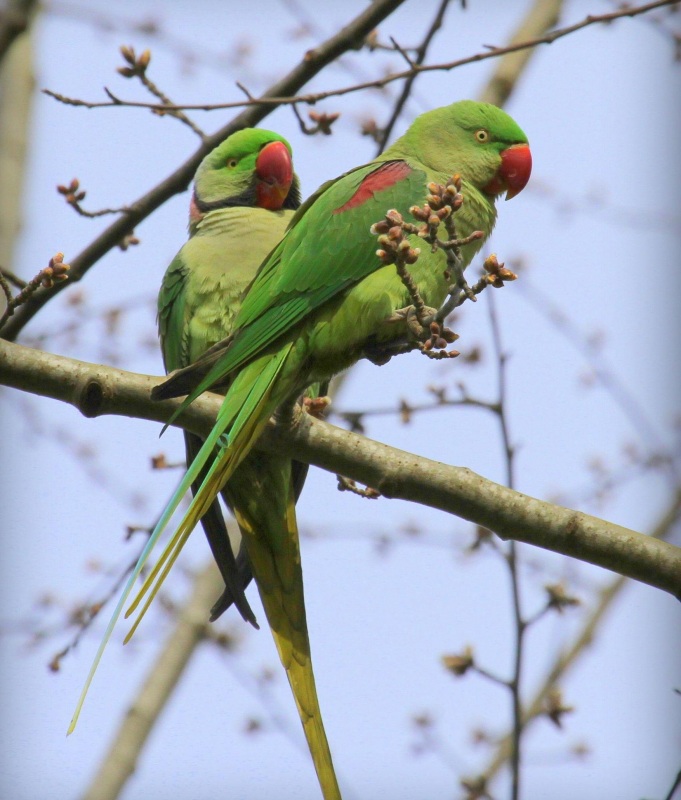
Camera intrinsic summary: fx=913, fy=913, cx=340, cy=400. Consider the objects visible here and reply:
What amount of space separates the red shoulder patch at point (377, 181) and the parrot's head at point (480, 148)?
24cm

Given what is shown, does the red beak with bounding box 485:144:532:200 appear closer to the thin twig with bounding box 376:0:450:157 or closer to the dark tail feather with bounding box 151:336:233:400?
the thin twig with bounding box 376:0:450:157

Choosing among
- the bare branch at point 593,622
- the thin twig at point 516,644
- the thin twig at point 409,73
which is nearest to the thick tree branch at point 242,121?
the thin twig at point 409,73

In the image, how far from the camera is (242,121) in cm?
348

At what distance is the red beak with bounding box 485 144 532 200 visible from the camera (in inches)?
136

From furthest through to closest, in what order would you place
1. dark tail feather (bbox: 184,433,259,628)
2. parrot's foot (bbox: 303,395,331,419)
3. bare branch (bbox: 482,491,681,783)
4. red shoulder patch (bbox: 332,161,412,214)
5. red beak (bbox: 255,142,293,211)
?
1. bare branch (bbox: 482,491,681,783)
2. red beak (bbox: 255,142,293,211)
3. dark tail feather (bbox: 184,433,259,628)
4. red shoulder patch (bbox: 332,161,412,214)
5. parrot's foot (bbox: 303,395,331,419)

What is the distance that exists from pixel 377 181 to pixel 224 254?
2.73 ft

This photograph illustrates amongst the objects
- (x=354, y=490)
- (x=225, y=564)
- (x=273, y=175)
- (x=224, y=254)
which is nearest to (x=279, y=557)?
(x=225, y=564)

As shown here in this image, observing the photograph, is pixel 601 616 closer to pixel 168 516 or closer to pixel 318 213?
pixel 318 213

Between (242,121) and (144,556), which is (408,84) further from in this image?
(144,556)

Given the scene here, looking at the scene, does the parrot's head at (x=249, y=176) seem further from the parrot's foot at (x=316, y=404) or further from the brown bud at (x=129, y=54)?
the parrot's foot at (x=316, y=404)

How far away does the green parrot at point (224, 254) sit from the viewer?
3.43 m

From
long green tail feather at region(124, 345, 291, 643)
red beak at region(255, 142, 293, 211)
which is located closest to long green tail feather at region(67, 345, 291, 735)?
long green tail feather at region(124, 345, 291, 643)

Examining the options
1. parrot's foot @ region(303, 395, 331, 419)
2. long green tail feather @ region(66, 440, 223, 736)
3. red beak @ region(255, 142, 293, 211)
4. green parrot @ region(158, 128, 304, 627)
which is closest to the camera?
long green tail feather @ region(66, 440, 223, 736)

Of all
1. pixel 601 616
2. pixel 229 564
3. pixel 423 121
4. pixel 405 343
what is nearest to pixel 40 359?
pixel 405 343
